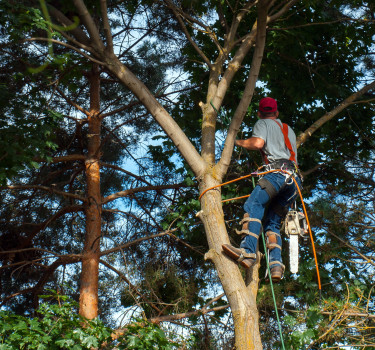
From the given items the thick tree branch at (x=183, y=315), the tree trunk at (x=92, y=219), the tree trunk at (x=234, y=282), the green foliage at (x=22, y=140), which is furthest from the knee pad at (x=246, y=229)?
the tree trunk at (x=92, y=219)

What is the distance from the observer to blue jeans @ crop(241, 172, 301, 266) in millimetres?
5016

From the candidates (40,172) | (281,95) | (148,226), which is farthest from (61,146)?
(281,95)

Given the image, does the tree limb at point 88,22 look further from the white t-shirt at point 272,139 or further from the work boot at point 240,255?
the work boot at point 240,255

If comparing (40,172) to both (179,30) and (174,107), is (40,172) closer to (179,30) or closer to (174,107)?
(174,107)

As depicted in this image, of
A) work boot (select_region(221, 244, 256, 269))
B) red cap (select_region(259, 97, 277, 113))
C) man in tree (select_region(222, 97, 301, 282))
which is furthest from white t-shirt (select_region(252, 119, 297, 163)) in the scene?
work boot (select_region(221, 244, 256, 269))

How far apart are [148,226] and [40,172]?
217 centimetres

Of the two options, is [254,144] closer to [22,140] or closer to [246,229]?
[246,229]

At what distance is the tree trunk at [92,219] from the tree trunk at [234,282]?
309 cm

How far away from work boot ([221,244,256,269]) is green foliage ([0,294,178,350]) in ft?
5.95

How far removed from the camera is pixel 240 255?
4.87 metres

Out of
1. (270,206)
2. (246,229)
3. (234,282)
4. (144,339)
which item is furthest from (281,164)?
(144,339)

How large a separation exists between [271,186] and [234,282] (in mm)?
1022

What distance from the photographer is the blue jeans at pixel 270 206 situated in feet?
16.5

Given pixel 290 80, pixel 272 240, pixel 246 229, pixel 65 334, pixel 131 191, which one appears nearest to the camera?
pixel 246 229
